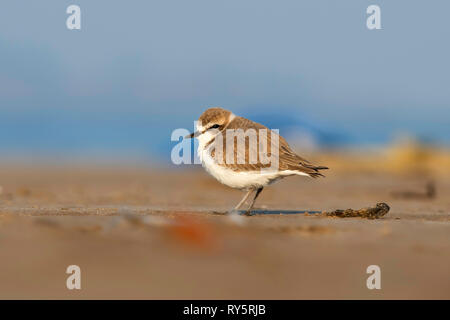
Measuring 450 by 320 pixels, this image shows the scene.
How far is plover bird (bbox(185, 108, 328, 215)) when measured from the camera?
859 cm

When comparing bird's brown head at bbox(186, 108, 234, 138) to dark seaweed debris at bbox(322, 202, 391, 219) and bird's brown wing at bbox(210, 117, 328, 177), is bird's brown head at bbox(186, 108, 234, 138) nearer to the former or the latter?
bird's brown wing at bbox(210, 117, 328, 177)

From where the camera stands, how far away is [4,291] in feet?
17.1

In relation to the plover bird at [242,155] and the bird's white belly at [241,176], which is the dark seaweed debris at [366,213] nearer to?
the plover bird at [242,155]

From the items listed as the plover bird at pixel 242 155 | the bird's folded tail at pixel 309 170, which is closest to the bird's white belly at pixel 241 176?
the plover bird at pixel 242 155

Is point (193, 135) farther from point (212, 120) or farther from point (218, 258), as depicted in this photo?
point (218, 258)

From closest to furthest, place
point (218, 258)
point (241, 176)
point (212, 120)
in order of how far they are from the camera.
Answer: point (218, 258) < point (241, 176) < point (212, 120)

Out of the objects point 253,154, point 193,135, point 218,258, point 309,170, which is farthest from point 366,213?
point 218,258

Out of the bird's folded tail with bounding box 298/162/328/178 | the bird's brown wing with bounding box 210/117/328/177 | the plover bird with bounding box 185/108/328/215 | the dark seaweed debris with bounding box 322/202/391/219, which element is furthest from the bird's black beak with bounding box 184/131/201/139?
the dark seaweed debris with bounding box 322/202/391/219

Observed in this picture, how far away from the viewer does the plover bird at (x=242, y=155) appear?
8.59 meters

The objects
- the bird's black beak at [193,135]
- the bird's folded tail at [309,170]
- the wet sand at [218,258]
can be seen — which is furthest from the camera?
the bird's black beak at [193,135]

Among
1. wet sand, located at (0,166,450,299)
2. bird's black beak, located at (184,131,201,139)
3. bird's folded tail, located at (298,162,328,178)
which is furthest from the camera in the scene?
bird's black beak, located at (184,131,201,139)

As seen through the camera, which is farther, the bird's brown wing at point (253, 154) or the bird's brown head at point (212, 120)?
the bird's brown head at point (212, 120)

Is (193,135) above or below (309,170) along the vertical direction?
above

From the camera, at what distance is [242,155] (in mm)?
8664
